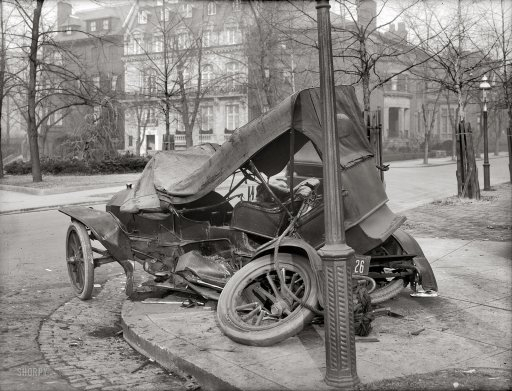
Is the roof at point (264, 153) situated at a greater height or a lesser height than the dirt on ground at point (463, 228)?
greater

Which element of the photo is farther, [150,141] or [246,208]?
[150,141]

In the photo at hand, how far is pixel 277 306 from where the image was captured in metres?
5.17

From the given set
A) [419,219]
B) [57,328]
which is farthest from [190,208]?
[419,219]

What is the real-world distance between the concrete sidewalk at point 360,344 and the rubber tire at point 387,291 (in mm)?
214

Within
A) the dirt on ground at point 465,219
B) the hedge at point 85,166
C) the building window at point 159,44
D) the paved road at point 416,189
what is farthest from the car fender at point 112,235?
the building window at point 159,44

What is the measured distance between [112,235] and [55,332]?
1.35 m

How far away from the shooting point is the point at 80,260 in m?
7.02

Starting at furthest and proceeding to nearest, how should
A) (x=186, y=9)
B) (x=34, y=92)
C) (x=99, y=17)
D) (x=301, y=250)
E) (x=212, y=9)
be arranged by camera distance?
(x=99, y=17) → (x=212, y=9) → (x=186, y=9) → (x=34, y=92) → (x=301, y=250)

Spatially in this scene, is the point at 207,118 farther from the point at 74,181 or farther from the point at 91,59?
the point at 74,181

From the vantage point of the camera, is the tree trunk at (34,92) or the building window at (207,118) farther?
the building window at (207,118)

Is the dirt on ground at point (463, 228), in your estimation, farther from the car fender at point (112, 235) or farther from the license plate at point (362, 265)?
the car fender at point (112, 235)

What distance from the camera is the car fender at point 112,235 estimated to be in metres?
6.70

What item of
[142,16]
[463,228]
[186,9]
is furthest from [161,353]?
[142,16]

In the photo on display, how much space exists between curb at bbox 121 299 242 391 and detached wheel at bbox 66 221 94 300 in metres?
0.80
